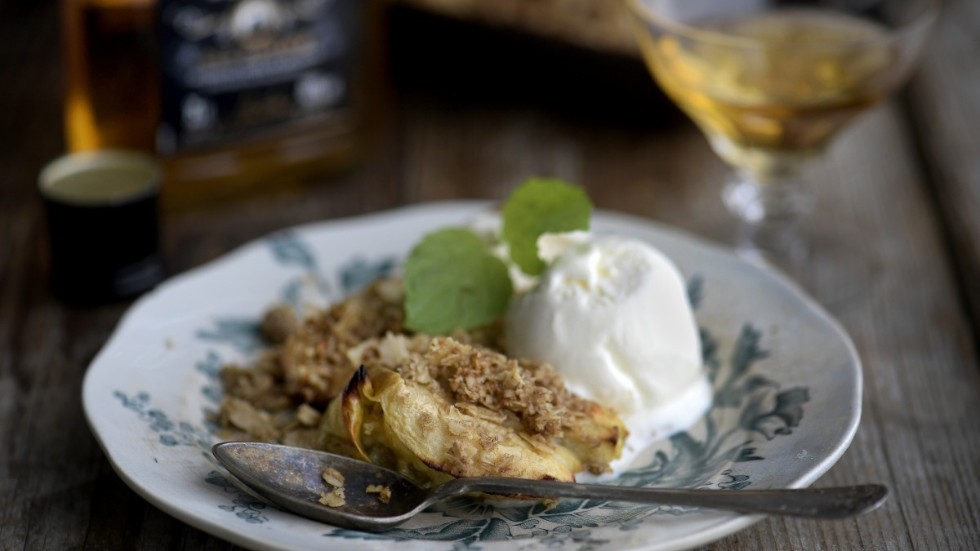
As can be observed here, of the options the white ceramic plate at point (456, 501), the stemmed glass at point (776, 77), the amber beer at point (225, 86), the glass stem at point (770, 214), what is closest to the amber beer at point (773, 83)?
the stemmed glass at point (776, 77)

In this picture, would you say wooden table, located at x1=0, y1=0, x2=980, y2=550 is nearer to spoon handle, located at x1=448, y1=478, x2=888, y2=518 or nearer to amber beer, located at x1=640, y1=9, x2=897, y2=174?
spoon handle, located at x1=448, y1=478, x2=888, y2=518

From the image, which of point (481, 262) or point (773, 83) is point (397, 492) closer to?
point (481, 262)

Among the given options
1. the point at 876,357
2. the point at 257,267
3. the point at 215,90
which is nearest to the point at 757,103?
the point at 876,357

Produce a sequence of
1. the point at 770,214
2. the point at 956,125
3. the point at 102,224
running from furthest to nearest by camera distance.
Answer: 1. the point at 956,125
2. the point at 770,214
3. the point at 102,224

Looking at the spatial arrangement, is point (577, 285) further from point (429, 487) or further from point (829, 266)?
point (829, 266)

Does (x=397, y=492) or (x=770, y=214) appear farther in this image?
(x=770, y=214)

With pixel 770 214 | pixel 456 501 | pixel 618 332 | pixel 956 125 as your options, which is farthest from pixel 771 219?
pixel 456 501
